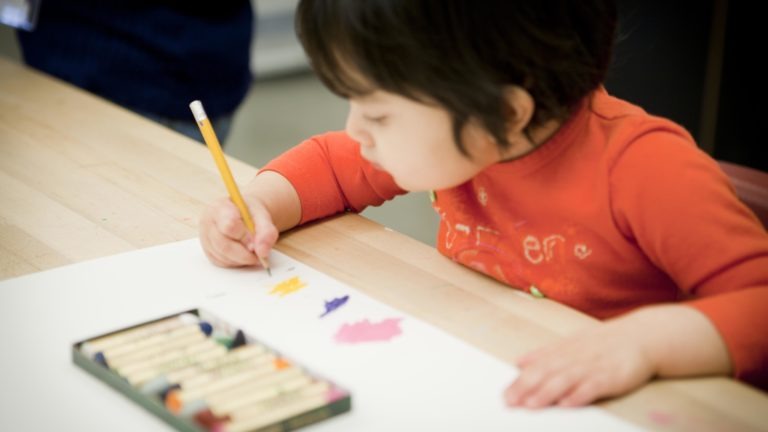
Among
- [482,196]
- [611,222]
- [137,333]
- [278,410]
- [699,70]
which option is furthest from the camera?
[699,70]

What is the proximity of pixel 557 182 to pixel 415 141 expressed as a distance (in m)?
0.14

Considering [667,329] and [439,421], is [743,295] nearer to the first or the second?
[667,329]

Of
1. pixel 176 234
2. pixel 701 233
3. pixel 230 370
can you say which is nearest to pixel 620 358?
pixel 701 233

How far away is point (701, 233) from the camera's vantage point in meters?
0.71

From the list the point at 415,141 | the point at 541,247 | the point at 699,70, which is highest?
the point at 415,141

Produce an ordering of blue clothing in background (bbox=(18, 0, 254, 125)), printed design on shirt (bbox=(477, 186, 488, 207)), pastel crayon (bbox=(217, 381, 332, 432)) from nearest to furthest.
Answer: pastel crayon (bbox=(217, 381, 332, 432))
printed design on shirt (bbox=(477, 186, 488, 207))
blue clothing in background (bbox=(18, 0, 254, 125))

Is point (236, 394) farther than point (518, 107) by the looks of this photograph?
No

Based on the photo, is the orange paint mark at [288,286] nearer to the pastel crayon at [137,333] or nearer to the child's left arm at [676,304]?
the pastel crayon at [137,333]

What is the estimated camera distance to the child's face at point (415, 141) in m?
0.75

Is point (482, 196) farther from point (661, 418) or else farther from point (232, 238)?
point (661, 418)

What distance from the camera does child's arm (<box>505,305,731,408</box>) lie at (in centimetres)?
61

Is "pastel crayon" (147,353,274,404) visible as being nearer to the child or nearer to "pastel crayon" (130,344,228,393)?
"pastel crayon" (130,344,228,393)

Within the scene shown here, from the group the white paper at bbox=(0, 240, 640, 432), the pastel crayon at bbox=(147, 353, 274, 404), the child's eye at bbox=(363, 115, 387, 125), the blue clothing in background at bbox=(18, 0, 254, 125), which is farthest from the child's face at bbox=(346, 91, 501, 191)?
the blue clothing in background at bbox=(18, 0, 254, 125)

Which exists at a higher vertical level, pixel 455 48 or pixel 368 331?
pixel 455 48
